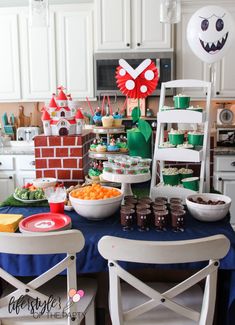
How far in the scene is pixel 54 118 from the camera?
7.47 ft

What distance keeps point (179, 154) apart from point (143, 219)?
57cm

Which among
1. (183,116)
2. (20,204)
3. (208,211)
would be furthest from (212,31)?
(20,204)

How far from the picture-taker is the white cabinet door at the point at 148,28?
3.74 m

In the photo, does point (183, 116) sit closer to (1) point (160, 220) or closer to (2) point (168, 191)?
(2) point (168, 191)

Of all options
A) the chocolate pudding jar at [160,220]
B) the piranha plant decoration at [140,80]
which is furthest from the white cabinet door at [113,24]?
the chocolate pudding jar at [160,220]

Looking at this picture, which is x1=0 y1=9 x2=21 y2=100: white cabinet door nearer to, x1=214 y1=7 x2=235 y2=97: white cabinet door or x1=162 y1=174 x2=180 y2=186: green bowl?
x1=214 y1=7 x2=235 y2=97: white cabinet door

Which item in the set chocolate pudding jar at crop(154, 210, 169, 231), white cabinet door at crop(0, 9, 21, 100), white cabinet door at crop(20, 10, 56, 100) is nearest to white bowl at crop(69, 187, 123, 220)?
chocolate pudding jar at crop(154, 210, 169, 231)

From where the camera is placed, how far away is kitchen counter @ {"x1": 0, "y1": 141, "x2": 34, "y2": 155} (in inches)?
146

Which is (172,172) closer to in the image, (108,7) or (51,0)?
(108,7)

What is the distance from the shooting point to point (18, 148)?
13.0ft

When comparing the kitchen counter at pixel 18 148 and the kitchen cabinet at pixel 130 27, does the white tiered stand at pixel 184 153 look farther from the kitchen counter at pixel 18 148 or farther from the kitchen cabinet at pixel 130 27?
the kitchen counter at pixel 18 148

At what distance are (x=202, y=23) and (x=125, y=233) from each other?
173cm

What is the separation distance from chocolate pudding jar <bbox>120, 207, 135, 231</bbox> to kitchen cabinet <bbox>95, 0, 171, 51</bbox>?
2571 millimetres

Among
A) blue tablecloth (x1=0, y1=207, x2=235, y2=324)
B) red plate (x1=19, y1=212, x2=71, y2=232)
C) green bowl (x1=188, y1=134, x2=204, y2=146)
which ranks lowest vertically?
blue tablecloth (x1=0, y1=207, x2=235, y2=324)
